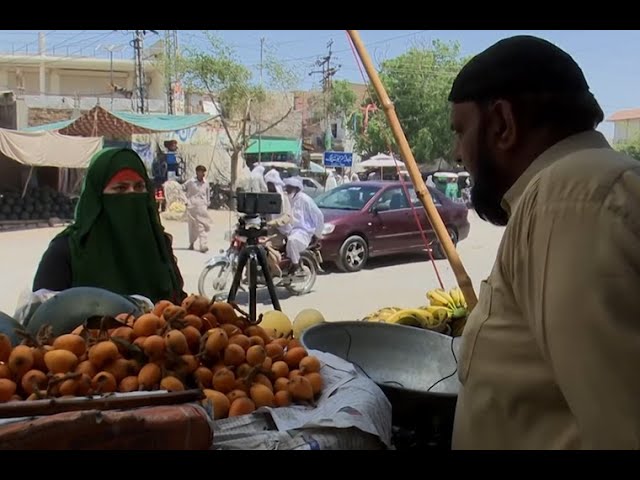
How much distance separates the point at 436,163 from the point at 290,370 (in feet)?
104

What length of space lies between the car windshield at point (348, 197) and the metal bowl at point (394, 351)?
335 inches

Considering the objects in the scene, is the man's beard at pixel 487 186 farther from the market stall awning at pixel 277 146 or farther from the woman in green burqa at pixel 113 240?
the market stall awning at pixel 277 146

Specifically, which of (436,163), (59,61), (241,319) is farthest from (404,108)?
(241,319)

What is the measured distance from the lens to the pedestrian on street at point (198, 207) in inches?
460

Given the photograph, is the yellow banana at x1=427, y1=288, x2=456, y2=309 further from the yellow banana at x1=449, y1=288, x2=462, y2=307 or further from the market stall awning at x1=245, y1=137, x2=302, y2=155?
the market stall awning at x1=245, y1=137, x2=302, y2=155

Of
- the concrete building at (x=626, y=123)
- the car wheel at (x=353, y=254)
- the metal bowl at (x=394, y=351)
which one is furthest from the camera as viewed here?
the concrete building at (x=626, y=123)

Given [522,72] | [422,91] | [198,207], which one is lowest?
[198,207]

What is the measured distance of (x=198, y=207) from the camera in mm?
11672

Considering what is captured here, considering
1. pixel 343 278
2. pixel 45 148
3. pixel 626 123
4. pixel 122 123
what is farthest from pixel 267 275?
pixel 626 123

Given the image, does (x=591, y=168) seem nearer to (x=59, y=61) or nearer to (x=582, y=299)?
(x=582, y=299)

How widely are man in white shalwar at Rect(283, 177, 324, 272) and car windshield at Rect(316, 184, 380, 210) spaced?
1.58 metres

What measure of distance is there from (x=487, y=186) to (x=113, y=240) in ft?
6.54

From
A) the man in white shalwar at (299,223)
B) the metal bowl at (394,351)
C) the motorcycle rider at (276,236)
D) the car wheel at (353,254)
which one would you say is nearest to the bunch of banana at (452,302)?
the metal bowl at (394,351)

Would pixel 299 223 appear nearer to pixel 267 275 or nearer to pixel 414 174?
pixel 267 275
